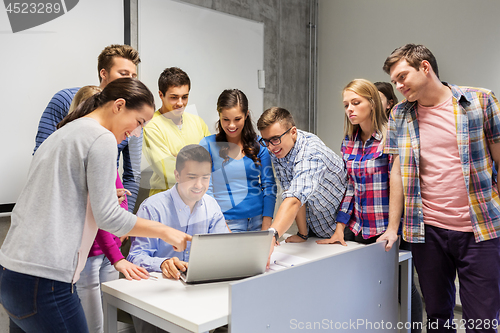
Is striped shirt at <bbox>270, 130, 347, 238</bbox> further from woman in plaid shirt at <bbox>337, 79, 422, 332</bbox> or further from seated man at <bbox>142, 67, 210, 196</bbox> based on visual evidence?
seated man at <bbox>142, 67, 210, 196</bbox>

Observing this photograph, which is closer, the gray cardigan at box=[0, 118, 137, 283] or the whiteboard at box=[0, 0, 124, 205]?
the gray cardigan at box=[0, 118, 137, 283]

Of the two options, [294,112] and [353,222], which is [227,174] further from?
[353,222]

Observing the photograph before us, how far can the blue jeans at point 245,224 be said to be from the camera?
1.05 m

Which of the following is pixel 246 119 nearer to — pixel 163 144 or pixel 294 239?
pixel 163 144

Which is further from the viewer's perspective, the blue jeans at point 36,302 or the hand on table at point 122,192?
the hand on table at point 122,192

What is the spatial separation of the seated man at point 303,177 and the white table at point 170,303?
28 centimetres

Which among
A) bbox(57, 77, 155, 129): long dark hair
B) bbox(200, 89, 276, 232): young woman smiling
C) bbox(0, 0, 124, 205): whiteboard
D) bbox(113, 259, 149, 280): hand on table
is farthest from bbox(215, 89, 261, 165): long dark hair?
bbox(0, 0, 124, 205): whiteboard

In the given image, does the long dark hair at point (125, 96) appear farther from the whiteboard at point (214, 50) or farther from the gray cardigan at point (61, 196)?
the whiteboard at point (214, 50)

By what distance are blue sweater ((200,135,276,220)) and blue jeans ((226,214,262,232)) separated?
0.01 metres

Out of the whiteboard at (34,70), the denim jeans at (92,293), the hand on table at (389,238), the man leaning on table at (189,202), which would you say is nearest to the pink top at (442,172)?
the hand on table at (389,238)

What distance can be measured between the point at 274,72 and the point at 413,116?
53 centimetres

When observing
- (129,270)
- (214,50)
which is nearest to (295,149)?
Answer: (214,50)

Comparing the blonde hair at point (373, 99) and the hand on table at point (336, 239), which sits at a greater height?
the blonde hair at point (373, 99)

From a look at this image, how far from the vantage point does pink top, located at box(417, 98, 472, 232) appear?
1.30 m
